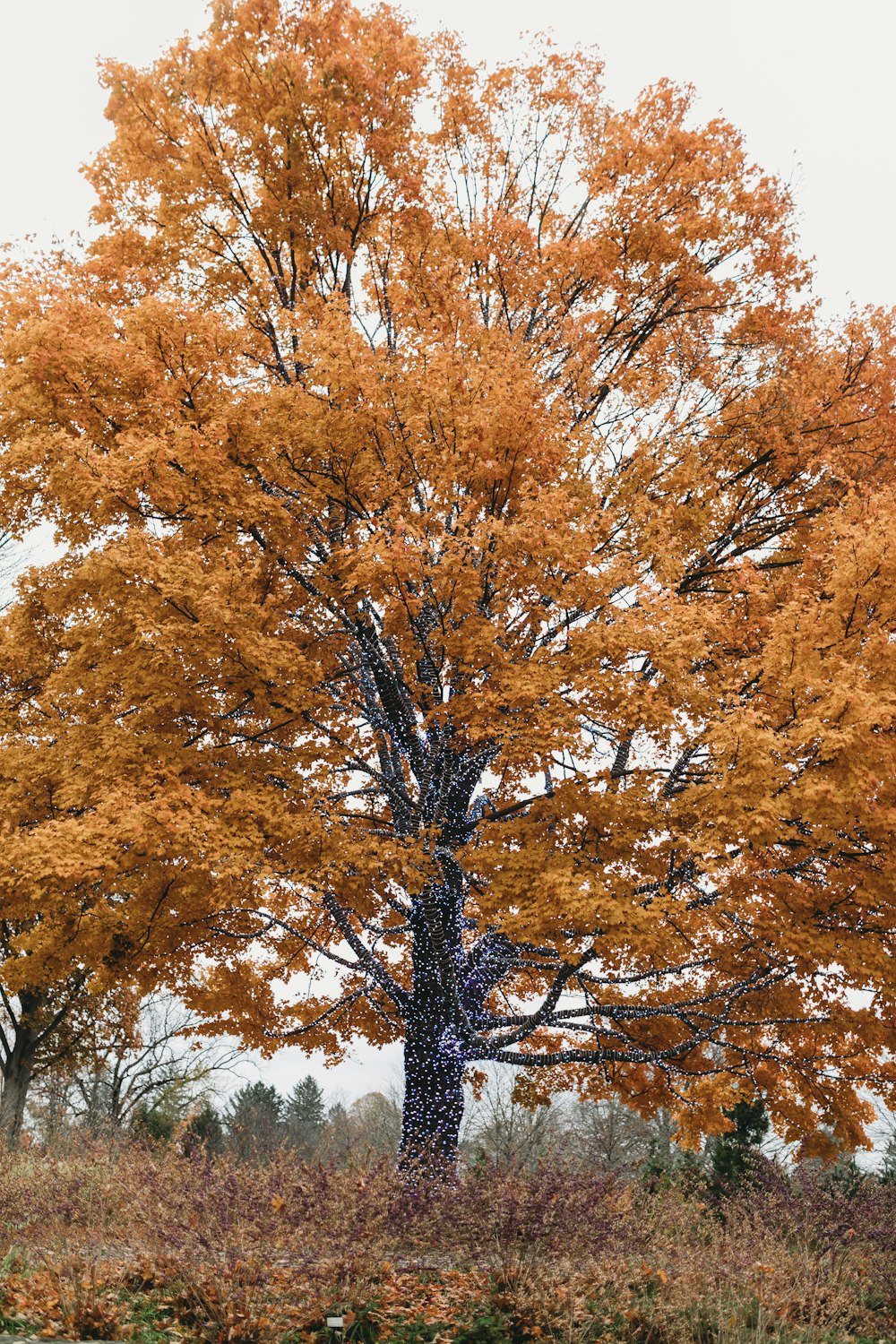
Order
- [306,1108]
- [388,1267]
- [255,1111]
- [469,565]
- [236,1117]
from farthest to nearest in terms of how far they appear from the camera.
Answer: [306,1108]
[236,1117]
[255,1111]
[469,565]
[388,1267]

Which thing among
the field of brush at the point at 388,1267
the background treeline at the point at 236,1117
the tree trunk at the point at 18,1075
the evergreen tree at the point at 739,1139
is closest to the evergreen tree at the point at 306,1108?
the background treeline at the point at 236,1117

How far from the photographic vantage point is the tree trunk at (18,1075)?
1705 centimetres

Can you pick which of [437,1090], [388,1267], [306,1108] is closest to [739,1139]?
[437,1090]

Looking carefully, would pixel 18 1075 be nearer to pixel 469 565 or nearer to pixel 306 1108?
pixel 469 565

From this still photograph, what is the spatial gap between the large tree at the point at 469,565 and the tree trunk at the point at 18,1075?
323 inches

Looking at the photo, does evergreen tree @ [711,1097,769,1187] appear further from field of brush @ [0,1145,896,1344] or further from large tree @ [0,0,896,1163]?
field of brush @ [0,1145,896,1344]

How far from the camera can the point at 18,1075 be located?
58.9ft

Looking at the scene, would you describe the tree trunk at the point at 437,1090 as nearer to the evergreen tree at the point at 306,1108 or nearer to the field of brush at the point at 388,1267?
the field of brush at the point at 388,1267

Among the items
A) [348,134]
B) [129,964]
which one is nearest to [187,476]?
[348,134]

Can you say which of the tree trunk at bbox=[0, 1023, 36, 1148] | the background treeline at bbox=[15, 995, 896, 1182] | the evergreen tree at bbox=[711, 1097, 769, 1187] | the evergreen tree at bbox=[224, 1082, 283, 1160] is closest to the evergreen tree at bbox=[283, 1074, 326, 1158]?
the background treeline at bbox=[15, 995, 896, 1182]

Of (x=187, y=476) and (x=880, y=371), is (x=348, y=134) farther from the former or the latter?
(x=880, y=371)

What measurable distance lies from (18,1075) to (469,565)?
50.4 feet

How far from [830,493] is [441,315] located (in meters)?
5.26

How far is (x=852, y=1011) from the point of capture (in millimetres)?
10461
